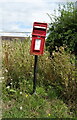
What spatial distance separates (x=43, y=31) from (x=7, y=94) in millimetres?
1266

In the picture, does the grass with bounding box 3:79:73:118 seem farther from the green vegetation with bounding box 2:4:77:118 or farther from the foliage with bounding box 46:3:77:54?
the foliage with bounding box 46:3:77:54

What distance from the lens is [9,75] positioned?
3789 millimetres

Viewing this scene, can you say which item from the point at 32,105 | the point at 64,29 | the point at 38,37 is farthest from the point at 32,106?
the point at 64,29

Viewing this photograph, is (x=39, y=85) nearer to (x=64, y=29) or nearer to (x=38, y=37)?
(x=38, y=37)

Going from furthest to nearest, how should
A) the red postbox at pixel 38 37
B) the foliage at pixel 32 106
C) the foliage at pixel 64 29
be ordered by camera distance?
the foliage at pixel 64 29 < the red postbox at pixel 38 37 < the foliage at pixel 32 106

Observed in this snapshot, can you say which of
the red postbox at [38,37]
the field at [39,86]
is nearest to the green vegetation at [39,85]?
the field at [39,86]

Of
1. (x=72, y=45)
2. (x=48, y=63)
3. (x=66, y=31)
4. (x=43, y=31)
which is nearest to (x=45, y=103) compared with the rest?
(x=48, y=63)

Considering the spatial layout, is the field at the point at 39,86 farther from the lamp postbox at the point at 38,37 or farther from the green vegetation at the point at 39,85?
the lamp postbox at the point at 38,37

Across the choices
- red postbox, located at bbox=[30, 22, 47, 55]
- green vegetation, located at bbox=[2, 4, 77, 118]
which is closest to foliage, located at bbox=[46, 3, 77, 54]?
green vegetation, located at bbox=[2, 4, 77, 118]

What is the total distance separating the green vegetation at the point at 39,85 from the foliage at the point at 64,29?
1205 mm

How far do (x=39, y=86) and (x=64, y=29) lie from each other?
7.49 feet

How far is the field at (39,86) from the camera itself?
9.76 ft

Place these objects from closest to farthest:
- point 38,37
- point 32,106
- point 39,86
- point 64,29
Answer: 1. point 32,106
2. point 38,37
3. point 39,86
4. point 64,29

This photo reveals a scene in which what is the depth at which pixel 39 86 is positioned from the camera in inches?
146
